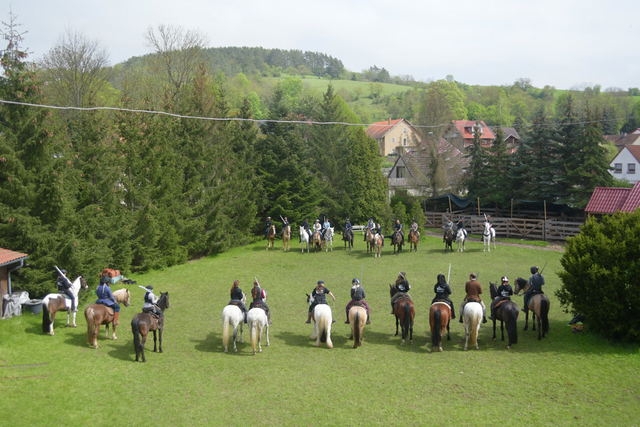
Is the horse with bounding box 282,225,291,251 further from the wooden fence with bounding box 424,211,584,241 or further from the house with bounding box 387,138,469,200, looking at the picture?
the house with bounding box 387,138,469,200

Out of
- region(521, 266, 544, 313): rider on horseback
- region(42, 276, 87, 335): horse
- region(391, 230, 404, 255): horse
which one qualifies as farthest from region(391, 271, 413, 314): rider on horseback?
region(391, 230, 404, 255): horse

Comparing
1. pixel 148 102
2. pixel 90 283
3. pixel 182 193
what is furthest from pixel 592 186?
pixel 90 283

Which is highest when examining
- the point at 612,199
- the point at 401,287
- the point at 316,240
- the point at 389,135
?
the point at 389,135

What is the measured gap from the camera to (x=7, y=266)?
49.6 feet

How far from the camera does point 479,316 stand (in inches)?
500

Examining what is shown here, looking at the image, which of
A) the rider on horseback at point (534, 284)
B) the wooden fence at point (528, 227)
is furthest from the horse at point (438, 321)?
the wooden fence at point (528, 227)

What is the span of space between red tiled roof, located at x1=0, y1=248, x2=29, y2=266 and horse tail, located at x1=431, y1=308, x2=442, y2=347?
1308 cm

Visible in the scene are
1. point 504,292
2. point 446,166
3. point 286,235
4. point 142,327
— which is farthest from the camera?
point 446,166

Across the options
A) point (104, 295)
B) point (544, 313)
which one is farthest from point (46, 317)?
point (544, 313)

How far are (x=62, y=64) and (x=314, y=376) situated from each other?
129 feet

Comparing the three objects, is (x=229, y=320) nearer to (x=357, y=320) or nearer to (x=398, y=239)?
(x=357, y=320)

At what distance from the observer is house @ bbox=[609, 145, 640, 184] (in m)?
57.9

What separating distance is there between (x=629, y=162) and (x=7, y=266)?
67.0 m

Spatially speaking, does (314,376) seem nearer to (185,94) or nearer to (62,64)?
(185,94)
